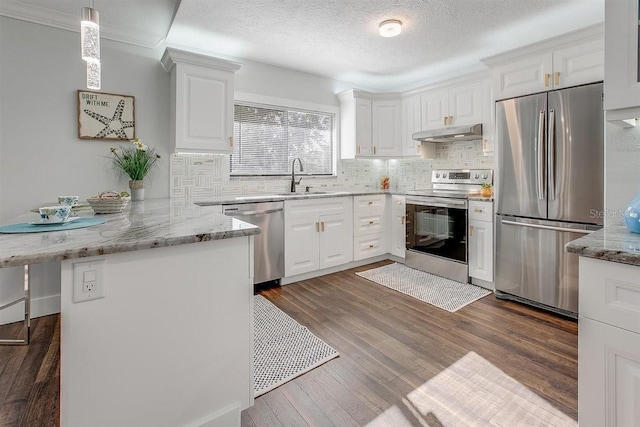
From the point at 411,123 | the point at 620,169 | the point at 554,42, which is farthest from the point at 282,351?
the point at 411,123

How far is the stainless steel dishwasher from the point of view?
3.15 meters

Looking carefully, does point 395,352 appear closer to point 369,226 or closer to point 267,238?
point 267,238

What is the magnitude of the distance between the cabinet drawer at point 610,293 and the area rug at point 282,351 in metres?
1.43

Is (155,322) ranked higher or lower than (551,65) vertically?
lower

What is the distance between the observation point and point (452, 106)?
3.74 meters

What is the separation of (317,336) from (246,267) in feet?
3.75

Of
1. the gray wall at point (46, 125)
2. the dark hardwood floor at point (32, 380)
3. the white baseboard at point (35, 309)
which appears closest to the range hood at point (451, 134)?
the gray wall at point (46, 125)

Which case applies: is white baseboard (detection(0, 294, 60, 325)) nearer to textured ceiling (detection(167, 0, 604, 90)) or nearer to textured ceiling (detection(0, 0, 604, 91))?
textured ceiling (detection(0, 0, 604, 91))

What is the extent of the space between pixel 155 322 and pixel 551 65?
11.0 feet

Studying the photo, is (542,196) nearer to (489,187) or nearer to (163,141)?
(489,187)

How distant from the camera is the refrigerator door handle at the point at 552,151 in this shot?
2.62 meters

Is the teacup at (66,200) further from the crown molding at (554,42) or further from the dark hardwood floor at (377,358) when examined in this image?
the crown molding at (554,42)

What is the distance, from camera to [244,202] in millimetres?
3078

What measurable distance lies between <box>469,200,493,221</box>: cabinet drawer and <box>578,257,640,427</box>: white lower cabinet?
7.21 feet
